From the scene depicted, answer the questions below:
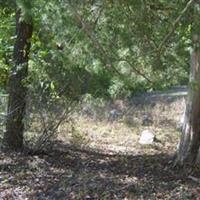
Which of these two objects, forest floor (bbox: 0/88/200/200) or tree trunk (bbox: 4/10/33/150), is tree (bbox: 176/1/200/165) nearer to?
forest floor (bbox: 0/88/200/200)

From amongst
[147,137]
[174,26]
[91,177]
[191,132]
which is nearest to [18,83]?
[91,177]

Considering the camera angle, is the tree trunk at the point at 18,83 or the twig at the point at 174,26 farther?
the tree trunk at the point at 18,83

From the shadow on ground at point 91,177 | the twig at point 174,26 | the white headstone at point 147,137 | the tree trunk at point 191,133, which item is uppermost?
the twig at point 174,26

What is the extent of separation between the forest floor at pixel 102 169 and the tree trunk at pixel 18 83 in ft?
1.51

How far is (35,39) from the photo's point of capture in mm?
8336

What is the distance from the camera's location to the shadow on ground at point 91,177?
248 inches

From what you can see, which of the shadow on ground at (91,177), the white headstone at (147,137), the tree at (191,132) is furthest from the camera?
the white headstone at (147,137)

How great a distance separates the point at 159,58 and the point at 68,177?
235 cm

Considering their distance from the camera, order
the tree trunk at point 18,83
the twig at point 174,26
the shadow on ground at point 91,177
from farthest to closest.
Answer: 1. the tree trunk at point 18,83
2. the shadow on ground at point 91,177
3. the twig at point 174,26

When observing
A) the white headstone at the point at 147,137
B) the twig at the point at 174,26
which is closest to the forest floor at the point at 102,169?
the white headstone at the point at 147,137

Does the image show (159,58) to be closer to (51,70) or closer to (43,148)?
(51,70)

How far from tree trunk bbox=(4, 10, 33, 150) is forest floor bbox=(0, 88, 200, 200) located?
1.51ft

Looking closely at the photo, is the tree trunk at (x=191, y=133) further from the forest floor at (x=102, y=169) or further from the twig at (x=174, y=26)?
the twig at (x=174, y=26)

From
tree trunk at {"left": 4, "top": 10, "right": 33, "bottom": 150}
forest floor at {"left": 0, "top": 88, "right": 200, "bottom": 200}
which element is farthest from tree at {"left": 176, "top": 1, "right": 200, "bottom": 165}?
tree trunk at {"left": 4, "top": 10, "right": 33, "bottom": 150}
